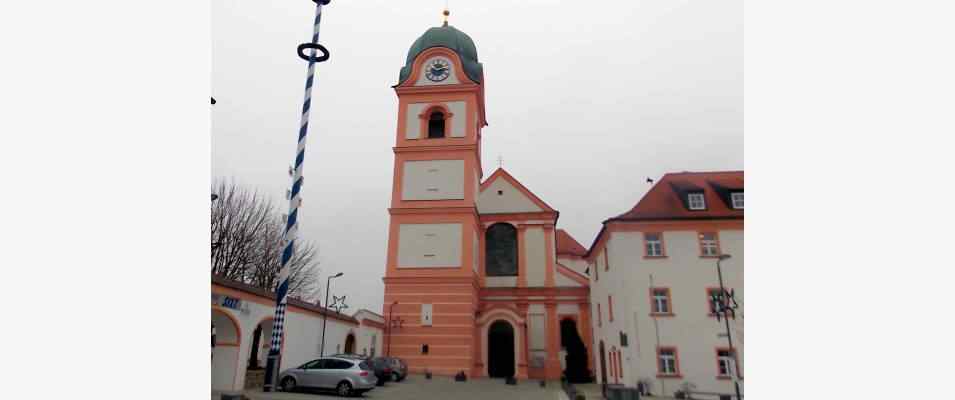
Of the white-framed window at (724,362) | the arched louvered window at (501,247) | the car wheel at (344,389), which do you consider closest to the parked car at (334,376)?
the car wheel at (344,389)

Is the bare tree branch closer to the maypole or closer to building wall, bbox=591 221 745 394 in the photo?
the maypole

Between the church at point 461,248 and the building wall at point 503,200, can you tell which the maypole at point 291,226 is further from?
the building wall at point 503,200

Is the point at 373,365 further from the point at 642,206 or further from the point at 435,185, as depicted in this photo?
the point at 435,185

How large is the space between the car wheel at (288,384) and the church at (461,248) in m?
1.72

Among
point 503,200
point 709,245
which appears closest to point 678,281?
point 709,245

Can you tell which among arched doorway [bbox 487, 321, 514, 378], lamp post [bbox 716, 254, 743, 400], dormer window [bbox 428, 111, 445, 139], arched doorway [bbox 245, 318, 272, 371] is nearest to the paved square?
arched doorway [bbox 245, 318, 272, 371]

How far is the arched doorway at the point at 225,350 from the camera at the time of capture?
300 cm

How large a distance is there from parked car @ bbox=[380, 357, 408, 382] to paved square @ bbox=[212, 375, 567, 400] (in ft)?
0.34

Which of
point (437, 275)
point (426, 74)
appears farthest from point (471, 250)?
point (426, 74)

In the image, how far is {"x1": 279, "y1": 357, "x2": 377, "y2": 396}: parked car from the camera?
11.6 feet

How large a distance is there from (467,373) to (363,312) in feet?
4.67

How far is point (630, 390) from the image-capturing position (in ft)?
8.66

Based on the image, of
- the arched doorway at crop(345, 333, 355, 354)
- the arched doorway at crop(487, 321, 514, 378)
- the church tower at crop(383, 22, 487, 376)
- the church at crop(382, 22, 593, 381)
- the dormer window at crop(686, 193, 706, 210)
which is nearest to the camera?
the dormer window at crop(686, 193, 706, 210)

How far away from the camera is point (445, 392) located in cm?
420
